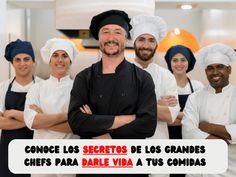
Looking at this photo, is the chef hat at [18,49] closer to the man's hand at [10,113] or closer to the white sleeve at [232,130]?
the man's hand at [10,113]

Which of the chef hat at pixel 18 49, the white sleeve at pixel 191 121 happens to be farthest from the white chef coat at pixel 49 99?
the white sleeve at pixel 191 121

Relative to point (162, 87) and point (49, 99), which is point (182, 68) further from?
point (49, 99)

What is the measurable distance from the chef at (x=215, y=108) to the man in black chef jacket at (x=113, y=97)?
1.34 ft

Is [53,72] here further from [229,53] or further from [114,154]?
[229,53]

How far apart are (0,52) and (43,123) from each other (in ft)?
3.40

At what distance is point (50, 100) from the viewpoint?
1863 millimetres

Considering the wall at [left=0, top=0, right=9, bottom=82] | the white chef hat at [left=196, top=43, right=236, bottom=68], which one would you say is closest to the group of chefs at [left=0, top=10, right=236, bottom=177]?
the white chef hat at [left=196, top=43, right=236, bottom=68]

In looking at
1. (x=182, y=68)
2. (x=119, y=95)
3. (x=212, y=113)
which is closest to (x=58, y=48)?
(x=119, y=95)

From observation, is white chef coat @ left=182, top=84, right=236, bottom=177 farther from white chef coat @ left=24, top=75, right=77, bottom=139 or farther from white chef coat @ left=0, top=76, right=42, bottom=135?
white chef coat @ left=0, top=76, right=42, bottom=135

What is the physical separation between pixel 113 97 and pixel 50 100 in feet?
1.38

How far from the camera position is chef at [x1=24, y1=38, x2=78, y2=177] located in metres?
1.80

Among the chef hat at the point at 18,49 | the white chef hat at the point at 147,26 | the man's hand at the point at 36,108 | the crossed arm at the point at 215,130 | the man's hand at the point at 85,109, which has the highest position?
the white chef hat at the point at 147,26

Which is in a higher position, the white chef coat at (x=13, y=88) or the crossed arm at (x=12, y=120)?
the white chef coat at (x=13, y=88)

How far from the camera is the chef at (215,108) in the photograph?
1.89 m
